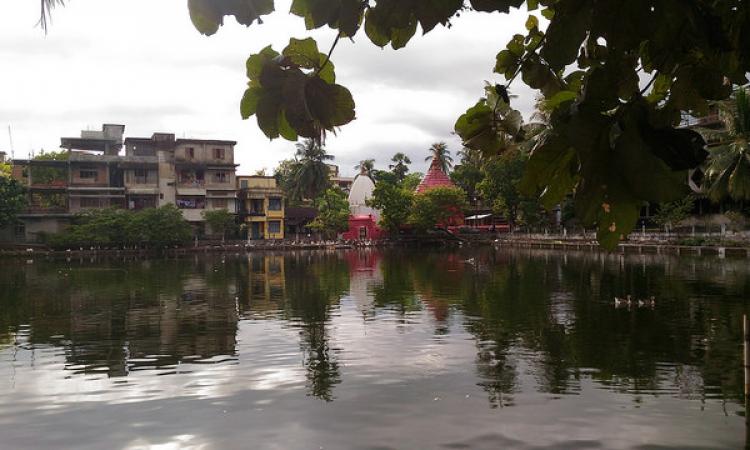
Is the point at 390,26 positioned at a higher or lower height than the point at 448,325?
higher

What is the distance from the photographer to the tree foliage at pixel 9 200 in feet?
139

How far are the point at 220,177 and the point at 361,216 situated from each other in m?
14.4

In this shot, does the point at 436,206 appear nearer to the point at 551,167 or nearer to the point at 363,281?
the point at 363,281

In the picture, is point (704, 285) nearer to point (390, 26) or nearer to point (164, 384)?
point (164, 384)

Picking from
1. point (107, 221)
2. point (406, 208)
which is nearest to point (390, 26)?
point (107, 221)

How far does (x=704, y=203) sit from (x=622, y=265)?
14.8m

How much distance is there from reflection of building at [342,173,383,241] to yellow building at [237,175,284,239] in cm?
708

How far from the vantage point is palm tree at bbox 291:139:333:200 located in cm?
5700

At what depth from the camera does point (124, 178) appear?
50625mm

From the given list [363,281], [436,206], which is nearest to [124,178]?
[436,206]

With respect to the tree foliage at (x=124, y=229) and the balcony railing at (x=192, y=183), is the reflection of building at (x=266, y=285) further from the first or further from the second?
the balcony railing at (x=192, y=183)

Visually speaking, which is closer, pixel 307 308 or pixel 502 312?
pixel 502 312

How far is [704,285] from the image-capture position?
20.0m

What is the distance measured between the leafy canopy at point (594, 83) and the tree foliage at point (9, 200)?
48607 millimetres
